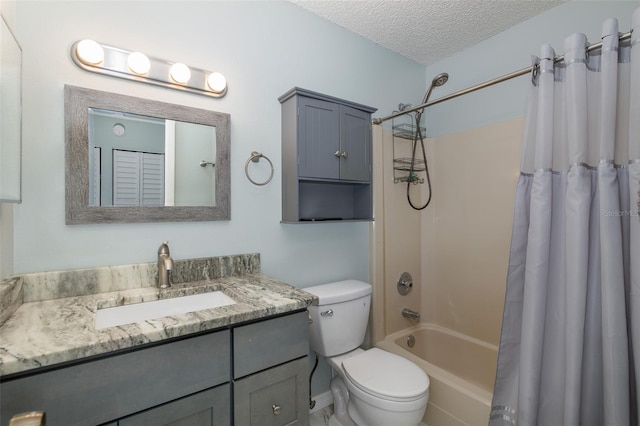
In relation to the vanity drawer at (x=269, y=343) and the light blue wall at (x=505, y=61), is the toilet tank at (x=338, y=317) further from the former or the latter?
the light blue wall at (x=505, y=61)

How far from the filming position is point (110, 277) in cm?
125

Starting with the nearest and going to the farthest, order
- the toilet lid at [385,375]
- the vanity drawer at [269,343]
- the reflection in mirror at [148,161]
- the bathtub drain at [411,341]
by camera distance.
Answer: the vanity drawer at [269,343] < the reflection in mirror at [148,161] < the toilet lid at [385,375] < the bathtub drain at [411,341]

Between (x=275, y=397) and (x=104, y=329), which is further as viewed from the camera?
(x=275, y=397)

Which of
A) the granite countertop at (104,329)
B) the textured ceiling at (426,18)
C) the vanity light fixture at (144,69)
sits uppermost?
the textured ceiling at (426,18)

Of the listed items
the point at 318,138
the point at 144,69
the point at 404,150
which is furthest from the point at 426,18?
the point at 144,69

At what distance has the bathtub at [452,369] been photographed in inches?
Answer: 59.9

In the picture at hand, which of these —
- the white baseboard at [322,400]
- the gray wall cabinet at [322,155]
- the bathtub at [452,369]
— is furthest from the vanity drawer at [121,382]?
the bathtub at [452,369]

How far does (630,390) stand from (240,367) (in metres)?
1.44

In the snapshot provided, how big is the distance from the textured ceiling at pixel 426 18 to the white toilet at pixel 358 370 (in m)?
1.75

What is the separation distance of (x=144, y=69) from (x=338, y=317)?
1570 mm

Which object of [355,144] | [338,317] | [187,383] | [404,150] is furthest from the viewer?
[404,150]

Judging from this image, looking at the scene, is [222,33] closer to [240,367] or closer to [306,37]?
[306,37]

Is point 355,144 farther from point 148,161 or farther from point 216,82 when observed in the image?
point 148,161

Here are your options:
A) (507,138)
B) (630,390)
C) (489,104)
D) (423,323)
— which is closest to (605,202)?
(630,390)
